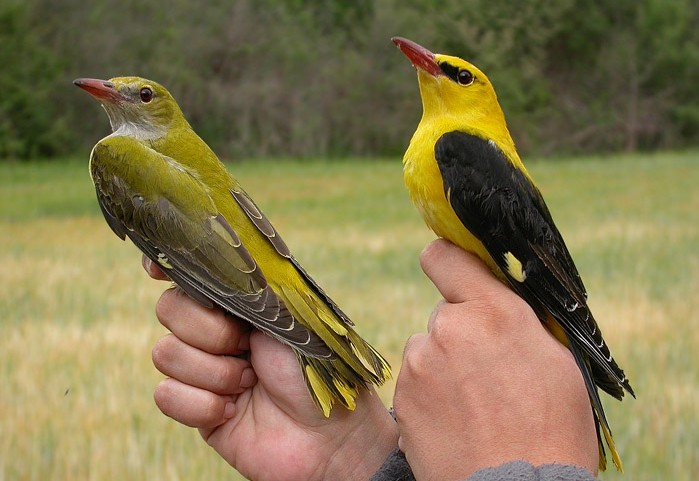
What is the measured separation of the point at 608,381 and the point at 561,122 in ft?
126

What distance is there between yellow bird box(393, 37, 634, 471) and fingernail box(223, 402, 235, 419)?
0.78 meters

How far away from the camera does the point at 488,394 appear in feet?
5.72

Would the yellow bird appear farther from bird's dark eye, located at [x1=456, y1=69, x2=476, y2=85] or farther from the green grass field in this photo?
the green grass field

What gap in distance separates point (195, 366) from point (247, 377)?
8.8 inches

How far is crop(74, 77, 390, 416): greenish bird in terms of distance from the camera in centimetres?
200

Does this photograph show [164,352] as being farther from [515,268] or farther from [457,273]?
[515,268]

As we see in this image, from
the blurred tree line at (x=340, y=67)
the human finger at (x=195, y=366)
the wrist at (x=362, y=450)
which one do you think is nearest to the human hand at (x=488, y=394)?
the wrist at (x=362, y=450)

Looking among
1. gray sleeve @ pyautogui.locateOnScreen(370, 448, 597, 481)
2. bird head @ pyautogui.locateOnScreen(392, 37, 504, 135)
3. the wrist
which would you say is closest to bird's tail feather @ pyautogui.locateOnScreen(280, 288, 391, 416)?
the wrist

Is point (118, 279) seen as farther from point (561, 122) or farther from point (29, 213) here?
point (561, 122)

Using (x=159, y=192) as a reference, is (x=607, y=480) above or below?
below

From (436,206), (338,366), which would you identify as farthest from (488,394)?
(436,206)

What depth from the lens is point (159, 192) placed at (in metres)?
2.29

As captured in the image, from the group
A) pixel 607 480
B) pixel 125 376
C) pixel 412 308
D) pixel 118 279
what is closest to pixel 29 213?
pixel 118 279

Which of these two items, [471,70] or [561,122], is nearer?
[471,70]
